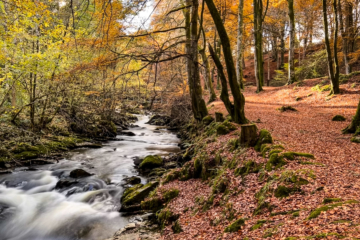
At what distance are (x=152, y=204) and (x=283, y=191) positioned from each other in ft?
13.0

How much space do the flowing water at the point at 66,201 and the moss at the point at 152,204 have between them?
0.63 metres

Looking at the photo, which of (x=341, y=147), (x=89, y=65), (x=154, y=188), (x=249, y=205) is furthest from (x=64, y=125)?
(x=341, y=147)

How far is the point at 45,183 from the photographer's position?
370 inches

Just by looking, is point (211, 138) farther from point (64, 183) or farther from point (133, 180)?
point (64, 183)

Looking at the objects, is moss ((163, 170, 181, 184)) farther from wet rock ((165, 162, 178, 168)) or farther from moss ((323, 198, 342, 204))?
moss ((323, 198, 342, 204))

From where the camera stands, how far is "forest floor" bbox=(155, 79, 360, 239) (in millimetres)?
3129

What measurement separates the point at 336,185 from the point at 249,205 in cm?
152

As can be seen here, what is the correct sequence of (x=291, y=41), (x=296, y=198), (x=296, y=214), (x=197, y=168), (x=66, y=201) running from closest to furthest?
(x=296, y=214) → (x=296, y=198) → (x=197, y=168) → (x=66, y=201) → (x=291, y=41)

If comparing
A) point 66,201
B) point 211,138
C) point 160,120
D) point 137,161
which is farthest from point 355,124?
point 160,120

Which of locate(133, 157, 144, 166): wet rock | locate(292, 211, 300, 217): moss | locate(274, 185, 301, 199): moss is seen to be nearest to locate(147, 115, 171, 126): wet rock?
locate(133, 157, 144, 166): wet rock

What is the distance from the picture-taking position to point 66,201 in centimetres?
820

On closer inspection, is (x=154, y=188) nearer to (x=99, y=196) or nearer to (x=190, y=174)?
(x=190, y=174)

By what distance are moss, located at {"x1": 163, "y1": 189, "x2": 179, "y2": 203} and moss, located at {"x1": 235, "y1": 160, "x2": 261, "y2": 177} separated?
1970mm

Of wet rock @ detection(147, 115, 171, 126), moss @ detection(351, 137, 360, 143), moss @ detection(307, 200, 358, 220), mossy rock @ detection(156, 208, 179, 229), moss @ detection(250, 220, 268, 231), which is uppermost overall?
moss @ detection(351, 137, 360, 143)
